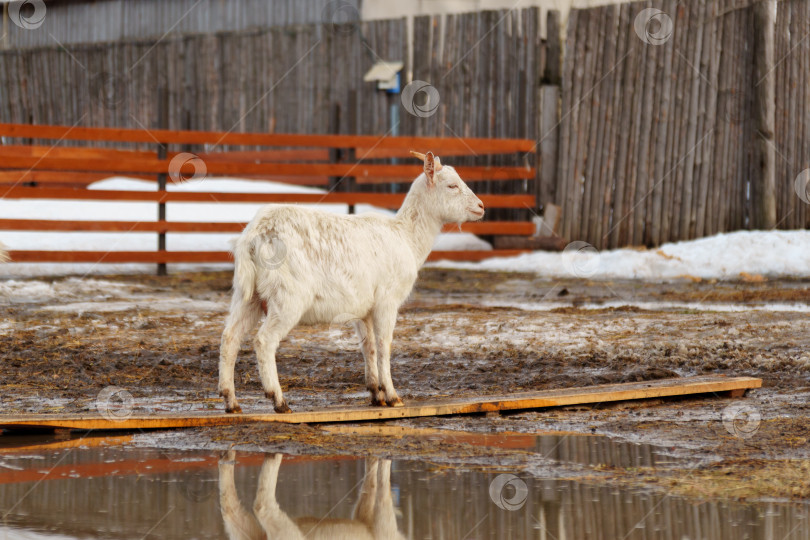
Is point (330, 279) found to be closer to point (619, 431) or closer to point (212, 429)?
point (212, 429)

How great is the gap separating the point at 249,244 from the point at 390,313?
3.62 feet

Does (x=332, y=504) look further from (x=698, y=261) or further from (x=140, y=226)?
(x=698, y=261)

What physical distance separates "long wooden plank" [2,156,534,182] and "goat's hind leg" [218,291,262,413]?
8.80m

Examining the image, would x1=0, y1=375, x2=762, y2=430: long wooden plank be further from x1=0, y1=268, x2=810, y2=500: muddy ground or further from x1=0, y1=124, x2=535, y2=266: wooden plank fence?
x1=0, y1=124, x2=535, y2=266: wooden plank fence

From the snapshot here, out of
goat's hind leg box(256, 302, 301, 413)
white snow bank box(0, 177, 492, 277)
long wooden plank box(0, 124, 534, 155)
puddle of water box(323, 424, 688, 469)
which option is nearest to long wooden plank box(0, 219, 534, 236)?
white snow bank box(0, 177, 492, 277)

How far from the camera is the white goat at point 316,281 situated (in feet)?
24.2

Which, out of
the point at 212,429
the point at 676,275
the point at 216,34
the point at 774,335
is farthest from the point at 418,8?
the point at 212,429

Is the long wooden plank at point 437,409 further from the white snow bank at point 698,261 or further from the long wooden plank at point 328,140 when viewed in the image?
the long wooden plank at point 328,140

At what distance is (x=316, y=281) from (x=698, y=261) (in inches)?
369

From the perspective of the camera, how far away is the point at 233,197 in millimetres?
16625

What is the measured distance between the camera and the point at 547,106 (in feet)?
57.0

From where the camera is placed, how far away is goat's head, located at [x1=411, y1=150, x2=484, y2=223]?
8516 millimetres

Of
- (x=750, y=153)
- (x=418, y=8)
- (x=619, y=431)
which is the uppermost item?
(x=418, y=8)

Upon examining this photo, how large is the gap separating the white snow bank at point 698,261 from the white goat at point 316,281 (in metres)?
7.84
